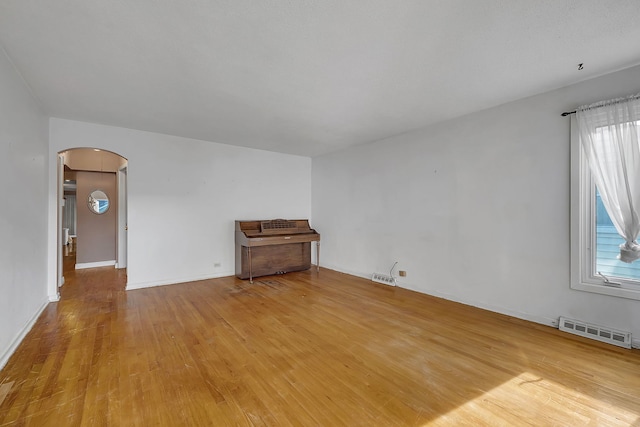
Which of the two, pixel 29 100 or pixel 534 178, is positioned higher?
pixel 29 100

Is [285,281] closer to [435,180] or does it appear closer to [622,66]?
[435,180]

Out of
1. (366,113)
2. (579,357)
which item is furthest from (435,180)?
(579,357)

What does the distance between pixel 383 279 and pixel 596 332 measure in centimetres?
259

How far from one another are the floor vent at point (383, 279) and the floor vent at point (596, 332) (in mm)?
2155

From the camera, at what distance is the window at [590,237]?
8.34 ft

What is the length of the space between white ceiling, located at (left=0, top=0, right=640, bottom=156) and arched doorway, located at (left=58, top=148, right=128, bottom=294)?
2895 mm

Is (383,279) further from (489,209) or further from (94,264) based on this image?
(94,264)

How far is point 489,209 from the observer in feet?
11.1

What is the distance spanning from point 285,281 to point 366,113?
312 centimetres

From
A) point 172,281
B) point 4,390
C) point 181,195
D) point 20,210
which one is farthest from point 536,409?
point 181,195

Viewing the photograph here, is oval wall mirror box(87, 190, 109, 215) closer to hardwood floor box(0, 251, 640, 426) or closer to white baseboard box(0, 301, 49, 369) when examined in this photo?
hardwood floor box(0, 251, 640, 426)

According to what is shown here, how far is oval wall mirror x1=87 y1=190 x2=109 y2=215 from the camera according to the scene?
19.9ft

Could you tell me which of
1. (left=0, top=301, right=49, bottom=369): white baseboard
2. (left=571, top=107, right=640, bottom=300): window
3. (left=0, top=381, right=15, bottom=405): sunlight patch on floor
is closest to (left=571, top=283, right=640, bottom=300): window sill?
(left=571, top=107, right=640, bottom=300): window

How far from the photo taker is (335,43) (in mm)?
2035
